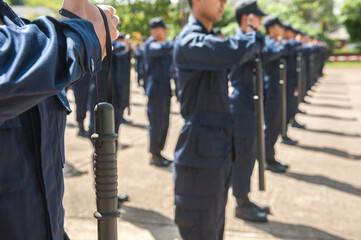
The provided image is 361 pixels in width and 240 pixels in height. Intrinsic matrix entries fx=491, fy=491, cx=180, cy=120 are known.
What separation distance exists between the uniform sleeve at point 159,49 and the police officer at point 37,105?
5.93 m

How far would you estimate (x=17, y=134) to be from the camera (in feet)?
4.44

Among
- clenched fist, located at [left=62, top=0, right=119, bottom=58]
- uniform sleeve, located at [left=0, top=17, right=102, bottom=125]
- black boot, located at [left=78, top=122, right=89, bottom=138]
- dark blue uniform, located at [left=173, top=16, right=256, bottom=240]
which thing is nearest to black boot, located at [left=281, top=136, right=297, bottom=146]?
black boot, located at [left=78, top=122, right=89, bottom=138]

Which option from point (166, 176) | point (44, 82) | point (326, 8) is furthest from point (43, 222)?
point (326, 8)

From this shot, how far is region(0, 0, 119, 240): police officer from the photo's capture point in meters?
1.04

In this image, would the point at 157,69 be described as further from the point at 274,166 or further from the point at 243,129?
the point at 243,129

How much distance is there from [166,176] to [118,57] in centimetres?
181

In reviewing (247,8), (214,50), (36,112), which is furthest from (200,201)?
(247,8)

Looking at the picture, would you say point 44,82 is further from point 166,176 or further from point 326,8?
point 326,8

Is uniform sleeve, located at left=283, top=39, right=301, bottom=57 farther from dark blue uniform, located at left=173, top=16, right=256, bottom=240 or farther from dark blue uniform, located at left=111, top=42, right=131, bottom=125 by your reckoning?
dark blue uniform, located at left=173, top=16, right=256, bottom=240

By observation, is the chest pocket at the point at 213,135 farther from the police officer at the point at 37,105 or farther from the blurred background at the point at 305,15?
the blurred background at the point at 305,15

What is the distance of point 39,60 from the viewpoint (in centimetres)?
104

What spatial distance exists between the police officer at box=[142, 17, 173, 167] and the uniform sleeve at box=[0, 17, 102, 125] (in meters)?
5.56

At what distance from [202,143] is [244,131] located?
1.38 metres

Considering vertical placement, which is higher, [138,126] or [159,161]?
[159,161]
